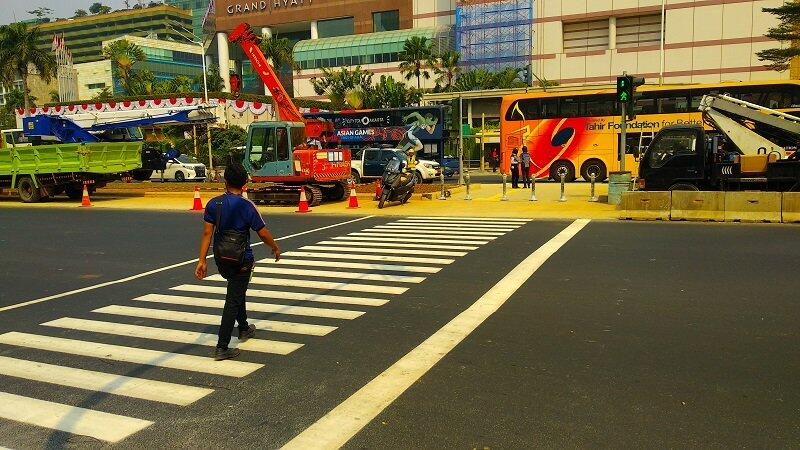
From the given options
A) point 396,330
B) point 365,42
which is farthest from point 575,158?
point 365,42

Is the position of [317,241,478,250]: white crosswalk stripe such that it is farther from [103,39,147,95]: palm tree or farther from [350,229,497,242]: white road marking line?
[103,39,147,95]: palm tree

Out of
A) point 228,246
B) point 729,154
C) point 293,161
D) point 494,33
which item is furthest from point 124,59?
point 228,246

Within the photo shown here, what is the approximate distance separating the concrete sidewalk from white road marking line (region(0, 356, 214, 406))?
12265mm

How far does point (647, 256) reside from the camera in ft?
34.0

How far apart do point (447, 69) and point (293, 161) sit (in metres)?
49.3

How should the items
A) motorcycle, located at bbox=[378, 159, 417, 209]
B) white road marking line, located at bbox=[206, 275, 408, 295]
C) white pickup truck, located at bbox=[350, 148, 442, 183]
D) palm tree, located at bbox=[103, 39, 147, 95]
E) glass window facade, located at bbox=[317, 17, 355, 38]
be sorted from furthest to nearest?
1. glass window facade, located at bbox=[317, 17, 355, 38]
2. palm tree, located at bbox=[103, 39, 147, 95]
3. white pickup truck, located at bbox=[350, 148, 442, 183]
4. motorcycle, located at bbox=[378, 159, 417, 209]
5. white road marking line, located at bbox=[206, 275, 408, 295]

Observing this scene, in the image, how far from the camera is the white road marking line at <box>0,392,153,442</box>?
4.34 metres

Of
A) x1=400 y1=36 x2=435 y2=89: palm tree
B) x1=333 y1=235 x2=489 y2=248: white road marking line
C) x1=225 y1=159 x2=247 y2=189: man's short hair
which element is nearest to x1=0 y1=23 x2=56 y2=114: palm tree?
x1=400 y1=36 x2=435 y2=89: palm tree

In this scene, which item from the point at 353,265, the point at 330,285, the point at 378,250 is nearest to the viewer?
the point at 330,285

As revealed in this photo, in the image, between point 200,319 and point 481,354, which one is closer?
point 481,354

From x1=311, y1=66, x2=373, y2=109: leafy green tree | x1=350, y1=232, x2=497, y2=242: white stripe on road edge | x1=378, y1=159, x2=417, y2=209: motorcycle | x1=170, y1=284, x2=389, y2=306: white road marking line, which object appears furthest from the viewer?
x1=311, y1=66, x2=373, y2=109: leafy green tree

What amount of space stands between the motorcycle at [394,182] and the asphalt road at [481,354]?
25.7 feet

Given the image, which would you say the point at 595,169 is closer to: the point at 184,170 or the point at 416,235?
the point at 416,235

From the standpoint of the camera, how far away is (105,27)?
518 ft
